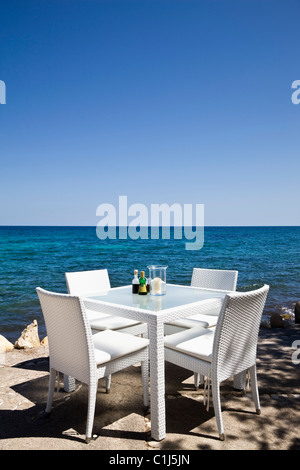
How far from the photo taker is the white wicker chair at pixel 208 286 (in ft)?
9.46

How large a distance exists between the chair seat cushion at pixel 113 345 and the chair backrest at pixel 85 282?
96cm

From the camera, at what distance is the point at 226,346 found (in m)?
1.95

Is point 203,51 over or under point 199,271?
over

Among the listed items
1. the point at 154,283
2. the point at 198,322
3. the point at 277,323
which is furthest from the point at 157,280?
the point at 277,323

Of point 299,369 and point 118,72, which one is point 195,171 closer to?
point 118,72

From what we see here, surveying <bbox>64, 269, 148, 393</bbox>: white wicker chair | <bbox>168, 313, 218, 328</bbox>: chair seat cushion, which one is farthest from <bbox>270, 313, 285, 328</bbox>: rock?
<bbox>64, 269, 148, 393</bbox>: white wicker chair

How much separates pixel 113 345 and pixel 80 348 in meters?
0.33

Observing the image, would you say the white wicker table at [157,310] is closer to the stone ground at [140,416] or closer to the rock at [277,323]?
the stone ground at [140,416]

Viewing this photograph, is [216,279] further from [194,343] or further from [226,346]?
[226,346]

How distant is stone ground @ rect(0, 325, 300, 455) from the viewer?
6.10 feet

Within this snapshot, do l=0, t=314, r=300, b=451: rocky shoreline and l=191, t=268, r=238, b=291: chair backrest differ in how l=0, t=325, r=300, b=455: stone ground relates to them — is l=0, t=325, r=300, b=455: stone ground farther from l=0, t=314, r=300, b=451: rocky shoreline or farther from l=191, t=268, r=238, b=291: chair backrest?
l=191, t=268, r=238, b=291: chair backrest
